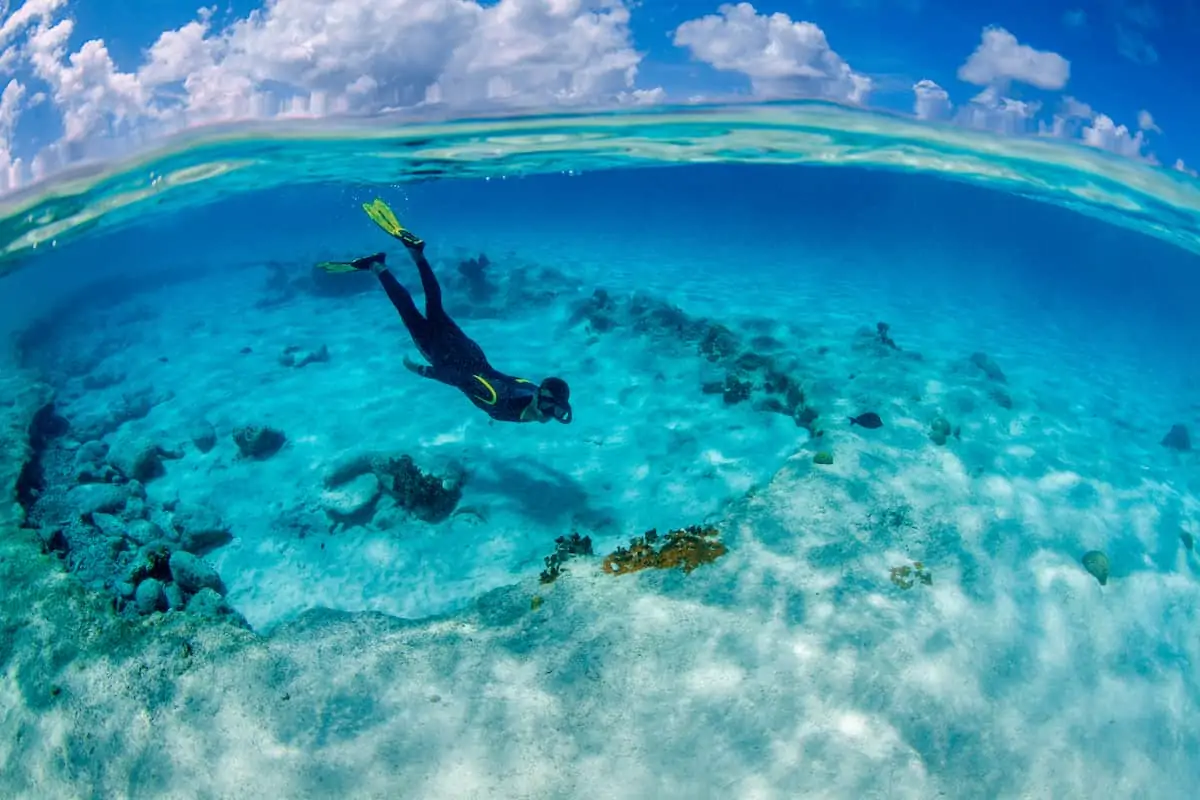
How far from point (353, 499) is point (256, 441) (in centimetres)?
346

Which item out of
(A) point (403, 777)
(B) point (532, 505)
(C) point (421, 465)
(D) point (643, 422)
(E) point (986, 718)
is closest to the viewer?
(A) point (403, 777)

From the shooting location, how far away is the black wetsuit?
26.7 feet

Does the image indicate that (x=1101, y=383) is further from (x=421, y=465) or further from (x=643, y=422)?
(x=421, y=465)

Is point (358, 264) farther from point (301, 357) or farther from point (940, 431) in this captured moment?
point (940, 431)

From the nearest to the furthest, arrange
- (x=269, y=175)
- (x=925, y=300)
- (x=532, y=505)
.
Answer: (x=532, y=505) → (x=269, y=175) → (x=925, y=300)

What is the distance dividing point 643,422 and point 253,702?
826 cm

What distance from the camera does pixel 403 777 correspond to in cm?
487

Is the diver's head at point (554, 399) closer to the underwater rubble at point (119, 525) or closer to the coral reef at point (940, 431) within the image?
the underwater rubble at point (119, 525)

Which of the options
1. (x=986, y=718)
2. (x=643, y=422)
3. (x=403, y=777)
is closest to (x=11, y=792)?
(x=403, y=777)

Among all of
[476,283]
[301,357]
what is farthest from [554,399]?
[476,283]

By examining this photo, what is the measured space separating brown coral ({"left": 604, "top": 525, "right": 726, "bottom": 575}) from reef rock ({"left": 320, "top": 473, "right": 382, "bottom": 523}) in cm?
466

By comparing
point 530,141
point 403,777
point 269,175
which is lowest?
point 403,777

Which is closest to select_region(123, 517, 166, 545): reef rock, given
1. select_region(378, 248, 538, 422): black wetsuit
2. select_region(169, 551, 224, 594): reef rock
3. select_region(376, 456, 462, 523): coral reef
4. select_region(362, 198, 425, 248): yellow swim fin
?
select_region(169, 551, 224, 594): reef rock

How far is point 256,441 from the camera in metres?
11.8
